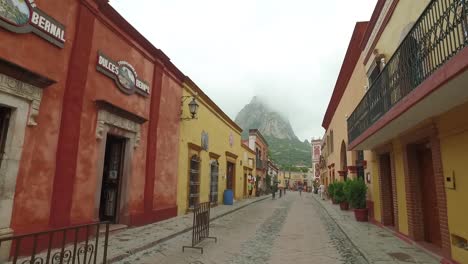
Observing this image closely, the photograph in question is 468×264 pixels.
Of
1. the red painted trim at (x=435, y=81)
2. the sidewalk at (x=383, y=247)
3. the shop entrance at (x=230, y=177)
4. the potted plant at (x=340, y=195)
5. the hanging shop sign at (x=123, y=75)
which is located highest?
the hanging shop sign at (x=123, y=75)

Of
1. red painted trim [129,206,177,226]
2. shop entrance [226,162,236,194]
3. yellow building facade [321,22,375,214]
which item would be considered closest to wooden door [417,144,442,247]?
yellow building facade [321,22,375,214]

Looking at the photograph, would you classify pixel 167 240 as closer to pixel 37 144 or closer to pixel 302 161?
pixel 37 144

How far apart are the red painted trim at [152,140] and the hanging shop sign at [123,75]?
579 millimetres

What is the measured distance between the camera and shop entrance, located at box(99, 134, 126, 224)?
897 cm

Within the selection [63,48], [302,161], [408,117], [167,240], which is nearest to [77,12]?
[63,48]

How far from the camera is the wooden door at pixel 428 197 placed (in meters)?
7.08

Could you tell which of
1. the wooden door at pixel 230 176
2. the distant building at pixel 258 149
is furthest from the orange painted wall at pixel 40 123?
the distant building at pixel 258 149

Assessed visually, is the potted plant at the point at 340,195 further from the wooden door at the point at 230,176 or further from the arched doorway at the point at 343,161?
the wooden door at the point at 230,176

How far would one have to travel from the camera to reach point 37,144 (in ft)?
19.1

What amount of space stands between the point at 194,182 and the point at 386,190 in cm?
830

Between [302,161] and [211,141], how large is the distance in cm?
8715

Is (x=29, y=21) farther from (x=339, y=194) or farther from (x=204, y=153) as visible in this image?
(x=339, y=194)

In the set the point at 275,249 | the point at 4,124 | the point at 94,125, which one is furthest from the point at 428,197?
the point at 4,124

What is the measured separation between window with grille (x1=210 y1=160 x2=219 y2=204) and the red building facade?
6.11 metres
